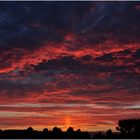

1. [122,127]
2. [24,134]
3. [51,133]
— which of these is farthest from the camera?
[122,127]

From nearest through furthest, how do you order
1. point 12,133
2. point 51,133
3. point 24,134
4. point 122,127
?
point 12,133
point 24,134
point 51,133
point 122,127

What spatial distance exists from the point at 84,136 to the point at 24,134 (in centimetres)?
1114

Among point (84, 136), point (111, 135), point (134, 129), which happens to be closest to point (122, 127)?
point (134, 129)

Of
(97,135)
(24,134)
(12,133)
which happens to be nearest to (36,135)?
(24,134)

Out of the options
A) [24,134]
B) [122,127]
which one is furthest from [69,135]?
[122,127]

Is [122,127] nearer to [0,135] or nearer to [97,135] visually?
[97,135]

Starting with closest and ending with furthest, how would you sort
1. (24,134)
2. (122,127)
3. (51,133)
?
(24,134) < (51,133) < (122,127)

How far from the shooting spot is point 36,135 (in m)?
58.5

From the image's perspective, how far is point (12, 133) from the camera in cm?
5338

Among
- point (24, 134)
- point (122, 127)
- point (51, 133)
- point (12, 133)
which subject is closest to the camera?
point (12, 133)

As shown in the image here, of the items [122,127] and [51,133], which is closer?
[51,133]

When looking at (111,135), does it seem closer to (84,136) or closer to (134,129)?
(84,136)

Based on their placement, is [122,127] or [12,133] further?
[122,127]

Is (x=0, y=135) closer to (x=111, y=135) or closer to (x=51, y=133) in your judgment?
(x=51, y=133)
